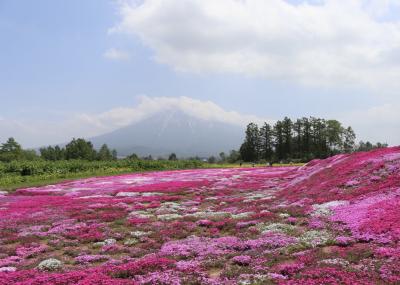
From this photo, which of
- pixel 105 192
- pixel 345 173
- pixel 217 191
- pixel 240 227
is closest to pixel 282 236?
pixel 240 227

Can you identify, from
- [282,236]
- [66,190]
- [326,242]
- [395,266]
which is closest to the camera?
[395,266]

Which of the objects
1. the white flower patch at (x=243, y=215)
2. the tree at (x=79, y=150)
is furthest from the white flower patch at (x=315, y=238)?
the tree at (x=79, y=150)

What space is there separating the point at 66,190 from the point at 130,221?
2302 cm

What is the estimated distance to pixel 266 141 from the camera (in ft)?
544

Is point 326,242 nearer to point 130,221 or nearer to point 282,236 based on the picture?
point 282,236

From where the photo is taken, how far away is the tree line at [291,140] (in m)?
158

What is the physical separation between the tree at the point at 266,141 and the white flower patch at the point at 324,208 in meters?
143

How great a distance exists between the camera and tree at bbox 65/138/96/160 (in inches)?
6014

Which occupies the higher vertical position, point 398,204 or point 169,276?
point 398,204

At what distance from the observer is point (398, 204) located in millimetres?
17234

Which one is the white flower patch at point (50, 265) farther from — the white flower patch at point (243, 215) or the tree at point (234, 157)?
the tree at point (234, 157)

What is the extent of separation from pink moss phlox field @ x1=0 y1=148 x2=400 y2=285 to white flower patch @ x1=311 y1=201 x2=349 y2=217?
0.06 m

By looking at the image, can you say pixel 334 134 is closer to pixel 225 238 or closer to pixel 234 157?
pixel 234 157

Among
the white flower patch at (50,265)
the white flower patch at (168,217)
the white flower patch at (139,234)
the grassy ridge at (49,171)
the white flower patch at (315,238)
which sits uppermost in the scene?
the grassy ridge at (49,171)
